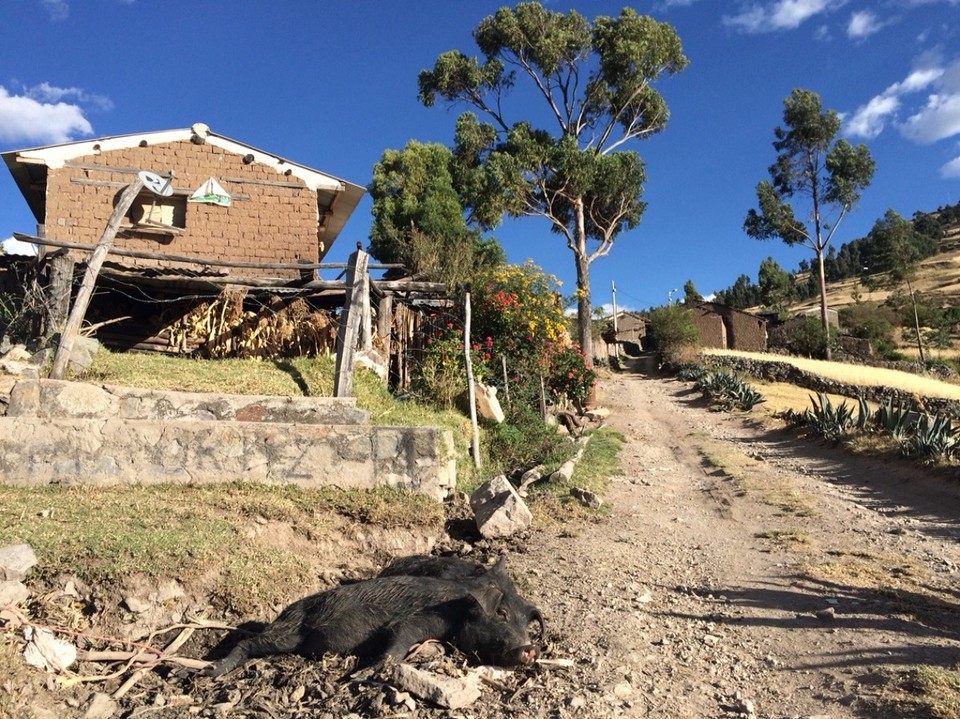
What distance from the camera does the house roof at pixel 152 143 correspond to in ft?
41.3

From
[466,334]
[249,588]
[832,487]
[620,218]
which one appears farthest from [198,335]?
[620,218]

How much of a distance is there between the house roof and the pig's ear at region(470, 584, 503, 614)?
1174 cm

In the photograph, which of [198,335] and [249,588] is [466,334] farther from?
[249,588]

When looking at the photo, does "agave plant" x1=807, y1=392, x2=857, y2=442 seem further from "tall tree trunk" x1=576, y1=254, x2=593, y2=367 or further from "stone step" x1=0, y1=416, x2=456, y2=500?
"stone step" x1=0, y1=416, x2=456, y2=500

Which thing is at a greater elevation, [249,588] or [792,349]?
[792,349]

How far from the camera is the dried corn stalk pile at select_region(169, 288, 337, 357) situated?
11539 mm

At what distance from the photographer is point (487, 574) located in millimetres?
4305

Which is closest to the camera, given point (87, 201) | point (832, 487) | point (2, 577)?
point (2, 577)

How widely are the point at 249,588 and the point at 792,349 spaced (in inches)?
1546

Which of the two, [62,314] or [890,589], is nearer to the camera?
[890,589]

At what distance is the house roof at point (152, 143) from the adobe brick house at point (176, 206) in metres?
0.02

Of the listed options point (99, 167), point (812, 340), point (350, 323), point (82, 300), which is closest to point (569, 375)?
point (350, 323)

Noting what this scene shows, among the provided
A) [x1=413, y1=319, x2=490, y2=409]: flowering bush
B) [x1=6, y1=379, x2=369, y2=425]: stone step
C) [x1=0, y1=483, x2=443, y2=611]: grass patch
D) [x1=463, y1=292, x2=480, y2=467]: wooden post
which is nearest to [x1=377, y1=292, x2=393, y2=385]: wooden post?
[x1=413, y1=319, x2=490, y2=409]: flowering bush

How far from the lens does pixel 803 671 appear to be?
3873 millimetres
